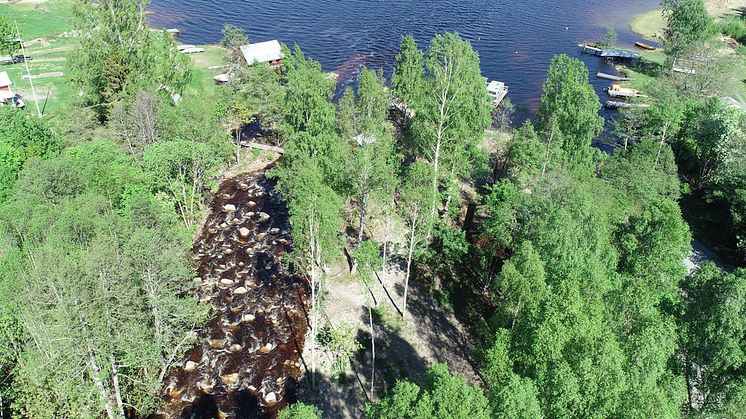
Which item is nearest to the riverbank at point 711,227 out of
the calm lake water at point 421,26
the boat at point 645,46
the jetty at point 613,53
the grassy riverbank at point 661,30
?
the grassy riverbank at point 661,30

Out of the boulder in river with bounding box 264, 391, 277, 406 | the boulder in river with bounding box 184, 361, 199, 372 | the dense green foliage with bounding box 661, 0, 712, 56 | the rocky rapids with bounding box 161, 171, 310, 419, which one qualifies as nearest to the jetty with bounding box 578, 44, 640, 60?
the dense green foliage with bounding box 661, 0, 712, 56

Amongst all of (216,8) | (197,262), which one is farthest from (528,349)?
(216,8)

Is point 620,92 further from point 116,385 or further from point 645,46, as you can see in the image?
point 116,385

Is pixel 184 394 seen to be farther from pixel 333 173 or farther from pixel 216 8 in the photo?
pixel 216 8

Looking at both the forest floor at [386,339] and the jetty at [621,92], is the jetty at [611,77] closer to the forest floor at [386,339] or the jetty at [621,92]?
the jetty at [621,92]

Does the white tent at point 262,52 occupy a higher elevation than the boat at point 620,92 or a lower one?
higher

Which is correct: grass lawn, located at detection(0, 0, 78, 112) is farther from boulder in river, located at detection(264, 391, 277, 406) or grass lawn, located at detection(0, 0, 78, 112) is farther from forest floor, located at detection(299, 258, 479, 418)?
boulder in river, located at detection(264, 391, 277, 406)
